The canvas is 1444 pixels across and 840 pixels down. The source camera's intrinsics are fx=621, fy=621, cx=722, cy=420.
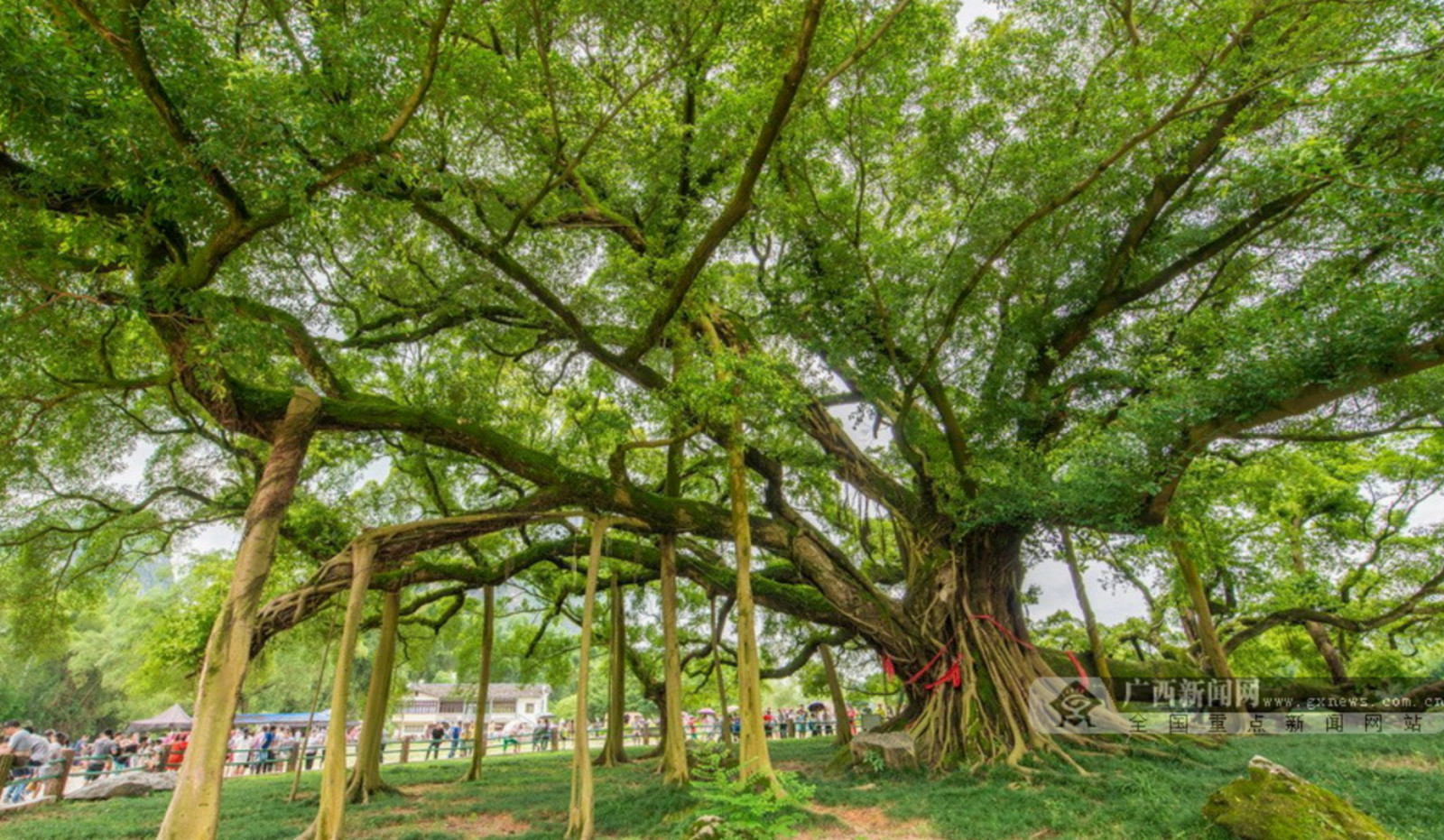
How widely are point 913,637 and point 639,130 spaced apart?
6.70 meters

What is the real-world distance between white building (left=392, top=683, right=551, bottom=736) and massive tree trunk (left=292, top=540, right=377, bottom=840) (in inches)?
1253

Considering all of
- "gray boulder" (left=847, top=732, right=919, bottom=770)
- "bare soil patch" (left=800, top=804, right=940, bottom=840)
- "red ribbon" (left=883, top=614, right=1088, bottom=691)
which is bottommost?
"bare soil patch" (left=800, top=804, right=940, bottom=840)

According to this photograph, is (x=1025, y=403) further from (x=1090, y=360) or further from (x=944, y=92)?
(x=944, y=92)

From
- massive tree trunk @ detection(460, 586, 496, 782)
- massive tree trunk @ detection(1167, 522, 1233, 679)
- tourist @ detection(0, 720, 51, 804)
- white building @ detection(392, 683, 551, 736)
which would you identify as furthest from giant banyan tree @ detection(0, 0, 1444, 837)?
white building @ detection(392, 683, 551, 736)

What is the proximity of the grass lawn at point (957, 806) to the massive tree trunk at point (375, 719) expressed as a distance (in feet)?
1.16

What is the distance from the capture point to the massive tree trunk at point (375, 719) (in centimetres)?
755

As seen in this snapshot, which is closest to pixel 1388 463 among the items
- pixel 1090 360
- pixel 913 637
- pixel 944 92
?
pixel 1090 360

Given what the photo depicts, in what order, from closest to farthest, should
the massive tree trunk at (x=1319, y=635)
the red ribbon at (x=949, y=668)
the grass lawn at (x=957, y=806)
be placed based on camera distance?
the grass lawn at (x=957, y=806)
the red ribbon at (x=949, y=668)
the massive tree trunk at (x=1319, y=635)

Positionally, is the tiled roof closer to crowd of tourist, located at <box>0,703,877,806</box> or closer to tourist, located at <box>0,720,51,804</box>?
crowd of tourist, located at <box>0,703,877,806</box>

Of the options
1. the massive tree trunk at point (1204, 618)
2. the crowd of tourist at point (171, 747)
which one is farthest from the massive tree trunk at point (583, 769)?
the massive tree trunk at point (1204, 618)

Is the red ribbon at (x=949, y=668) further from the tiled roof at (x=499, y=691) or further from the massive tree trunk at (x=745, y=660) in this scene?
the tiled roof at (x=499, y=691)

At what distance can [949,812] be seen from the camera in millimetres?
5031

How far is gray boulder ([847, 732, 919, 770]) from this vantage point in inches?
274

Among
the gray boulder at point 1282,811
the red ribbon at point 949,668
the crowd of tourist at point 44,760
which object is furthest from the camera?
the crowd of tourist at point 44,760
